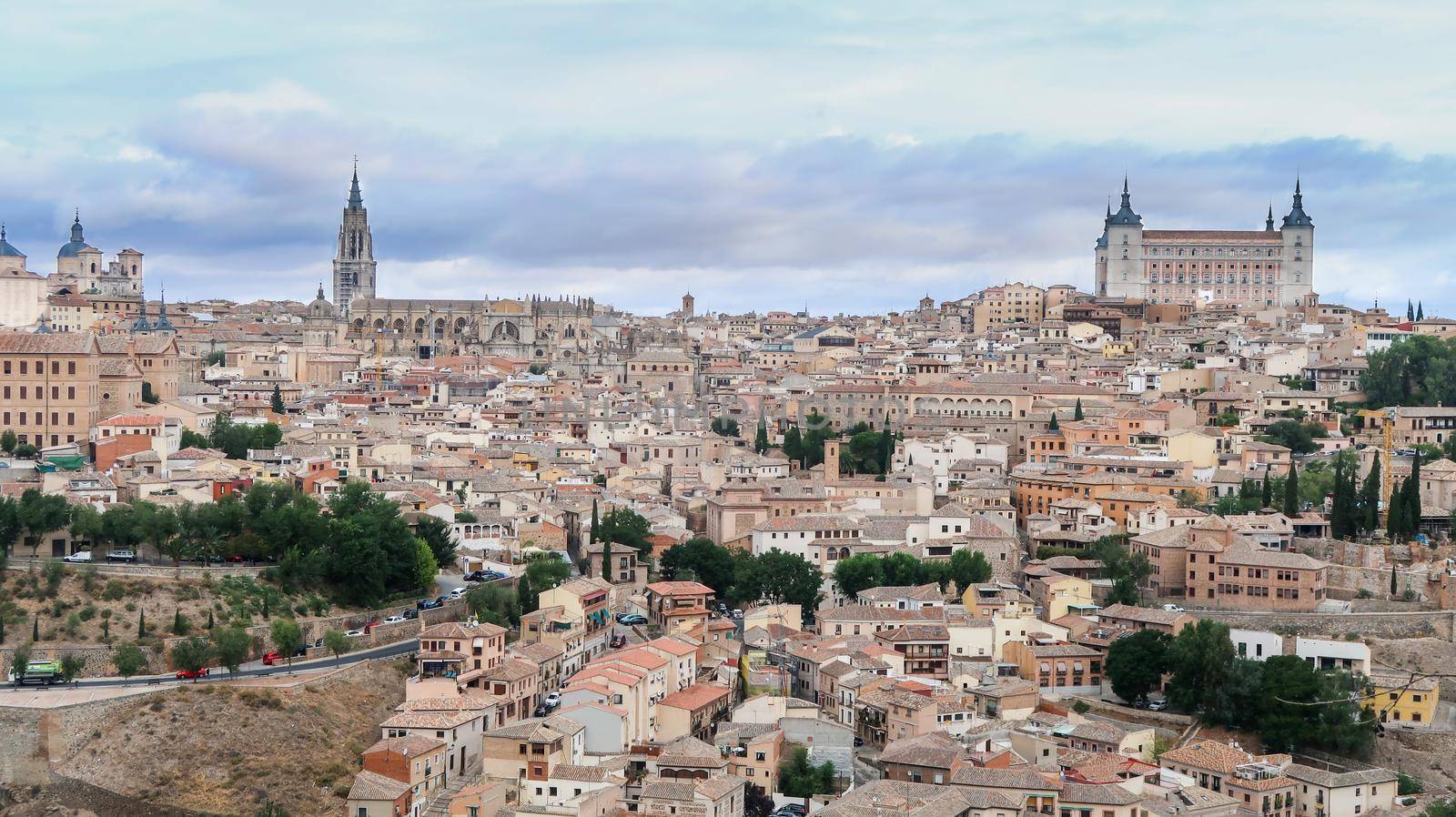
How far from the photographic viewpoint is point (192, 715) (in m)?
27.2

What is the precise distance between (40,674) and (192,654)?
2133 mm

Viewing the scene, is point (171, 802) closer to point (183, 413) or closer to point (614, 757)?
point (614, 757)

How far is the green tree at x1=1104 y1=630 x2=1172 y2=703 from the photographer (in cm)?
3014

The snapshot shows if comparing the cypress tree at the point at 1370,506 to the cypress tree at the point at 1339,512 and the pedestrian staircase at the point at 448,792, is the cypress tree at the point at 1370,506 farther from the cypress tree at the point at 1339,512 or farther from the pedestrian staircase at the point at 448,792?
the pedestrian staircase at the point at 448,792

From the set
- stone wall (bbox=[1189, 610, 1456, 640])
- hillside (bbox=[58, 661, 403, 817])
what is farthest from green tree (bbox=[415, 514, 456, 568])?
stone wall (bbox=[1189, 610, 1456, 640])

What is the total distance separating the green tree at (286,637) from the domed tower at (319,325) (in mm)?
41140

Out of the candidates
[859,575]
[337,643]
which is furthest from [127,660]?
[859,575]

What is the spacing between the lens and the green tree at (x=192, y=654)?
93.6 feet

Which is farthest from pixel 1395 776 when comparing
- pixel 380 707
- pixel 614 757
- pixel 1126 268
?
pixel 1126 268

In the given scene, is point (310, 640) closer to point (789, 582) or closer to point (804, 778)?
point (789, 582)

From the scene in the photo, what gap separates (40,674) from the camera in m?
28.1

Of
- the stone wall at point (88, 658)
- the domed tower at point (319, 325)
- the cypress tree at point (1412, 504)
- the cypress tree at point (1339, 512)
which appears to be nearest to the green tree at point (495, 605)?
the stone wall at point (88, 658)

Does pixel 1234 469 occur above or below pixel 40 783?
above

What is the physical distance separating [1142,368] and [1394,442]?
12550 mm
